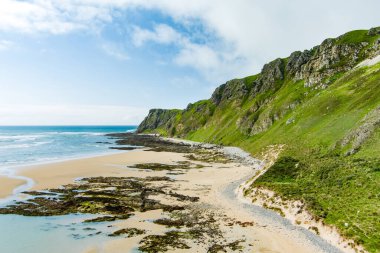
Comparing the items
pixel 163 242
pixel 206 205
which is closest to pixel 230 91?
pixel 206 205

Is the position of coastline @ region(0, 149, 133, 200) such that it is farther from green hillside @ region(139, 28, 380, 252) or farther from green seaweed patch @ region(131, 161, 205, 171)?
green hillside @ region(139, 28, 380, 252)

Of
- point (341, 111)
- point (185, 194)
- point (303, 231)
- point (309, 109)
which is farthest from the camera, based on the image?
point (309, 109)

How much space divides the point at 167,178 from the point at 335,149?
1248 inches

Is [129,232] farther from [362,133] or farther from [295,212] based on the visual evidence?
[362,133]

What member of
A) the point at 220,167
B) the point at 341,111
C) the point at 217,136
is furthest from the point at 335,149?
the point at 217,136

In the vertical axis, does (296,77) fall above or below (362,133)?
above

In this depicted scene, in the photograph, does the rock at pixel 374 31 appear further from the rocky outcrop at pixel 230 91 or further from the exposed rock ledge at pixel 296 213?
the exposed rock ledge at pixel 296 213

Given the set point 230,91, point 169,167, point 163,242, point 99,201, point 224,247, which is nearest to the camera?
point 224,247

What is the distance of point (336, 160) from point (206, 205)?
2257 cm

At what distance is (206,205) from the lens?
36906 millimetres

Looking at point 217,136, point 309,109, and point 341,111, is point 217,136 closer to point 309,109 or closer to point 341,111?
point 309,109

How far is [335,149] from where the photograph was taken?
50250mm

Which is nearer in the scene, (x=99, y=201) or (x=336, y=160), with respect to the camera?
(x=99, y=201)

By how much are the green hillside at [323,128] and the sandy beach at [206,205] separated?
17.5 ft
